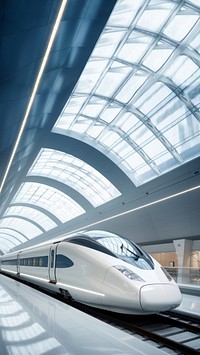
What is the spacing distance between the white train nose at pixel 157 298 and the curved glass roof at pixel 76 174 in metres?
21.4

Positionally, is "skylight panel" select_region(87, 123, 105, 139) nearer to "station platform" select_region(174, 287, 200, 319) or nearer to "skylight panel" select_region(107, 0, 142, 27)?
"skylight panel" select_region(107, 0, 142, 27)

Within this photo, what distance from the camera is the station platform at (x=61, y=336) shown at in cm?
424

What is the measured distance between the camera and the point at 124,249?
9188mm

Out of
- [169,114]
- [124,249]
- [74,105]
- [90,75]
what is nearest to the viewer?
[124,249]

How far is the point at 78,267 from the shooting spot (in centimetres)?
927

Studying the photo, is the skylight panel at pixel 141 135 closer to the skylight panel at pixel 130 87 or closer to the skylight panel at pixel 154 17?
the skylight panel at pixel 130 87

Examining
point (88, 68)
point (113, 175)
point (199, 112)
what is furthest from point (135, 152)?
point (88, 68)

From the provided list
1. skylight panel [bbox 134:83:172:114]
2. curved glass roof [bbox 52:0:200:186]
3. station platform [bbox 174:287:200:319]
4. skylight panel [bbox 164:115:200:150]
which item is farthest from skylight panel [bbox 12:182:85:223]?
station platform [bbox 174:287:200:319]

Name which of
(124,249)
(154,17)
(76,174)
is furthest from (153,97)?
(76,174)

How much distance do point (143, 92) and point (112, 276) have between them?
14.3 meters

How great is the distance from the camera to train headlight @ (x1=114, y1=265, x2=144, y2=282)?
763cm

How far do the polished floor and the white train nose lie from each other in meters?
1.48

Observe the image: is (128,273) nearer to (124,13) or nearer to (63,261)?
(63,261)

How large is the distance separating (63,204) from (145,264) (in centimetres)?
3587
